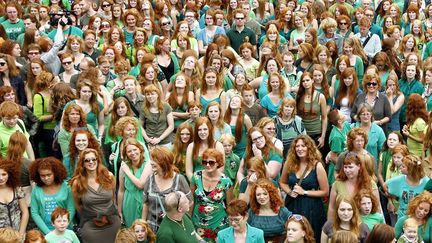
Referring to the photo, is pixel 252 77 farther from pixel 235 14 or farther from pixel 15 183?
pixel 15 183

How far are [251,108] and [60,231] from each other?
4.01 metres

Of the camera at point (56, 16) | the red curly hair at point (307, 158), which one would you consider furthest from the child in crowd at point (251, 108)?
the camera at point (56, 16)

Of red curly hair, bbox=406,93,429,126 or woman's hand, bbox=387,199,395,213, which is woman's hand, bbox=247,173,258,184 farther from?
red curly hair, bbox=406,93,429,126

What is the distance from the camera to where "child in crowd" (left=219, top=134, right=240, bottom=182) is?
11.5m

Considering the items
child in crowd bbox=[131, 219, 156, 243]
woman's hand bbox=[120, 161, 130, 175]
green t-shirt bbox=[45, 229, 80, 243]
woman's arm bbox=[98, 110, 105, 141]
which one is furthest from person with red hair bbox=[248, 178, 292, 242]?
woman's arm bbox=[98, 110, 105, 141]

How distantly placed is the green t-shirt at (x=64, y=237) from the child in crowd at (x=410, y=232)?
321 centimetres

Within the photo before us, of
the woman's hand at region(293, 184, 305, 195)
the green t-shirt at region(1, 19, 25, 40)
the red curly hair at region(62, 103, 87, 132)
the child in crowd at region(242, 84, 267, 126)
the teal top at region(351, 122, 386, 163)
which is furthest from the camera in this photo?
the green t-shirt at region(1, 19, 25, 40)

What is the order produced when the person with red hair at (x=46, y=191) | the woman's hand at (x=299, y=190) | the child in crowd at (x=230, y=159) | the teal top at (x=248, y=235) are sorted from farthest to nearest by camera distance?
the child in crowd at (x=230, y=159) < the woman's hand at (x=299, y=190) < the person with red hair at (x=46, y=191) < the teal top at (x=248, y=235)

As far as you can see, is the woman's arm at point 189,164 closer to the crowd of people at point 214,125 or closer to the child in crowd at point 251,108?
the crowd of people at point 214,125

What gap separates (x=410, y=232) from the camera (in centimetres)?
935

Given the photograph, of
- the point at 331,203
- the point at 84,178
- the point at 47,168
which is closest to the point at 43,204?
the point at 47,168

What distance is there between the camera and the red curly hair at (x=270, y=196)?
10008 millimetres

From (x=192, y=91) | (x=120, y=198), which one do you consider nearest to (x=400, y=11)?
(x=192, y=91)

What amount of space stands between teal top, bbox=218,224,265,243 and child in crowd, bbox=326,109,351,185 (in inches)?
94.7
